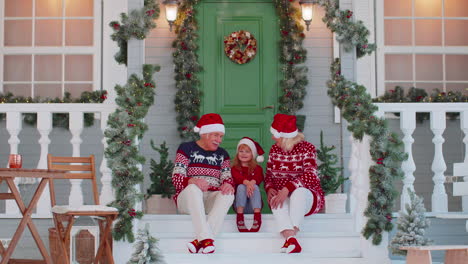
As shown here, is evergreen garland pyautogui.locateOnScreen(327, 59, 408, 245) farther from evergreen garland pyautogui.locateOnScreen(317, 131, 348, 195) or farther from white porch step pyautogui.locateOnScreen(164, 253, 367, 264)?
evergreen garland pyautogui.locateOnScreen(317, 131, 348, 195)

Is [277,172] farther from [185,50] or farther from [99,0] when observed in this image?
[99,0]

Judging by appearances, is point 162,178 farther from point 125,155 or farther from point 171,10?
point 171,10

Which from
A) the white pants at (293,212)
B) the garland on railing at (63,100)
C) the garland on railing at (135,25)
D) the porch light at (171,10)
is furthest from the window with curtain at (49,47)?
the white pants at (293,212)

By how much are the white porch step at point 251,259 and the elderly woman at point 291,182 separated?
96 mm

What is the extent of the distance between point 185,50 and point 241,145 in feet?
5.68

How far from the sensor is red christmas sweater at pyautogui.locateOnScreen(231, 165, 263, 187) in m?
5.82

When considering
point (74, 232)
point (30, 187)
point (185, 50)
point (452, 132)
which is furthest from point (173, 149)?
point (452, 132)

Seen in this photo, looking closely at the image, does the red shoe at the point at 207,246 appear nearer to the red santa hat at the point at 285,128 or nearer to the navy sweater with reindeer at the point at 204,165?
the navy sweater with reindeer at the point at 204,165

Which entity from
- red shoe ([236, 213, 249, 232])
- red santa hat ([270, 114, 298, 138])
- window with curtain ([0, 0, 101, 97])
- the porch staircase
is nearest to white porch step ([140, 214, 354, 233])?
the porch staircase

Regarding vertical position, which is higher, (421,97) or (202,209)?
(421,97)

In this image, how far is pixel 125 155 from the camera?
5188 millimetres

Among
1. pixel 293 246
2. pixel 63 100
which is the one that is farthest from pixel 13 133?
pixel 293 246

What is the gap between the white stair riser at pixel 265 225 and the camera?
5.63m

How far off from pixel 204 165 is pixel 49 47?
108 inches
